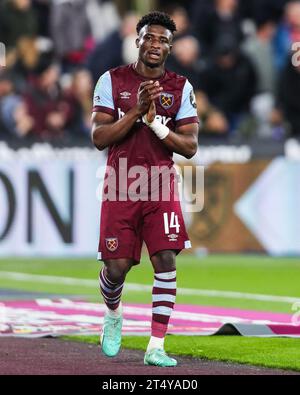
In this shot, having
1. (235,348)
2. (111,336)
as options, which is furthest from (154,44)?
(235,348)

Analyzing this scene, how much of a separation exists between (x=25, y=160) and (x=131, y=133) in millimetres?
10473

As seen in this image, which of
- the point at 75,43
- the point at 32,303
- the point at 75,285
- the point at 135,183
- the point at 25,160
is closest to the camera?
the point at 135,183

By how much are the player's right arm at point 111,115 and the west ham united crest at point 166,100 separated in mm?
295

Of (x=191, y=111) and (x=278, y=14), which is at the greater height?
(x=278, y=14)

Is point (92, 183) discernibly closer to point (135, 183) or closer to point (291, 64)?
point (291, 64)

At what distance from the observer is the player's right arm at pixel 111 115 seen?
30.7ft

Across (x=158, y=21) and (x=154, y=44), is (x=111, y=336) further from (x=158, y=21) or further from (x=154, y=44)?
(x=158, y=21)

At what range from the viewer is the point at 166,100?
9719 mm

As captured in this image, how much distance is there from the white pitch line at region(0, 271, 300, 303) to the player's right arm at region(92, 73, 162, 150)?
17.5ft

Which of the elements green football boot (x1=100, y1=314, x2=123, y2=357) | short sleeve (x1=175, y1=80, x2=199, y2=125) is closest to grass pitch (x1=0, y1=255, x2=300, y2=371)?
green football boot (x1=100, y1=314, x2=123, y2=357)

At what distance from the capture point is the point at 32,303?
14.2 meters
